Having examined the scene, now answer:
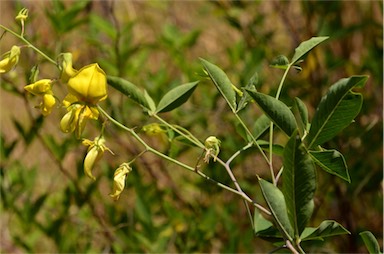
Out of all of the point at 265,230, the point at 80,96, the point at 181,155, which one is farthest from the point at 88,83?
the point at 181,155

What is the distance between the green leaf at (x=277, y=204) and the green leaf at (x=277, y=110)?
2.0 inches

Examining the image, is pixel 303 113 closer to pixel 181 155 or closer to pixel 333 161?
pixel 333 161

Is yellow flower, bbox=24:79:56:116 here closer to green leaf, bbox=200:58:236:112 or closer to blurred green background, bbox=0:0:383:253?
green leaf, bbox=200:58:236:112

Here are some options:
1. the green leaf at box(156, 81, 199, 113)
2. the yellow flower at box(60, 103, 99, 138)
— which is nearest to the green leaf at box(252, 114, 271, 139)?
the green leaf at box(156, 81, 199, 113)

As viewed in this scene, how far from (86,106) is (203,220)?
0.80 meters

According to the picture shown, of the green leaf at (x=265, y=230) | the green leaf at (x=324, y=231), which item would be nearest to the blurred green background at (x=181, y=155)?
the green leaf at (x=265, y=230)

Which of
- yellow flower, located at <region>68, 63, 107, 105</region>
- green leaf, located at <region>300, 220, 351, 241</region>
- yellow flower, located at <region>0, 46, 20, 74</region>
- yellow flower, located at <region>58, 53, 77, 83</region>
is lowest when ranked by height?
green leaf, located at <region>300, 220, 351, 241</region>

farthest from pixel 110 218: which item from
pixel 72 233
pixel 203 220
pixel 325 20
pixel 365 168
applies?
pixel 325 20

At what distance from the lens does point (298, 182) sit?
1.84 feet

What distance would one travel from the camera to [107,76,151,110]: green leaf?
721 mm

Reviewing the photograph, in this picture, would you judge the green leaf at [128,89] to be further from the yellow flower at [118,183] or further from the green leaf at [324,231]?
the green leaf at [324,231]

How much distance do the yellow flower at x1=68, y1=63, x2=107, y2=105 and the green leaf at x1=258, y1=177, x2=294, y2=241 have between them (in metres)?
0.16

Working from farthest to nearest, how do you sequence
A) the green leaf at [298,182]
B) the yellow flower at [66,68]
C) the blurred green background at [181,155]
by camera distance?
the blurred green background at [181,155], the yellow flower at [66,68], the green leaf at [298,182]

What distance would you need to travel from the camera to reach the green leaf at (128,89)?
72cm
